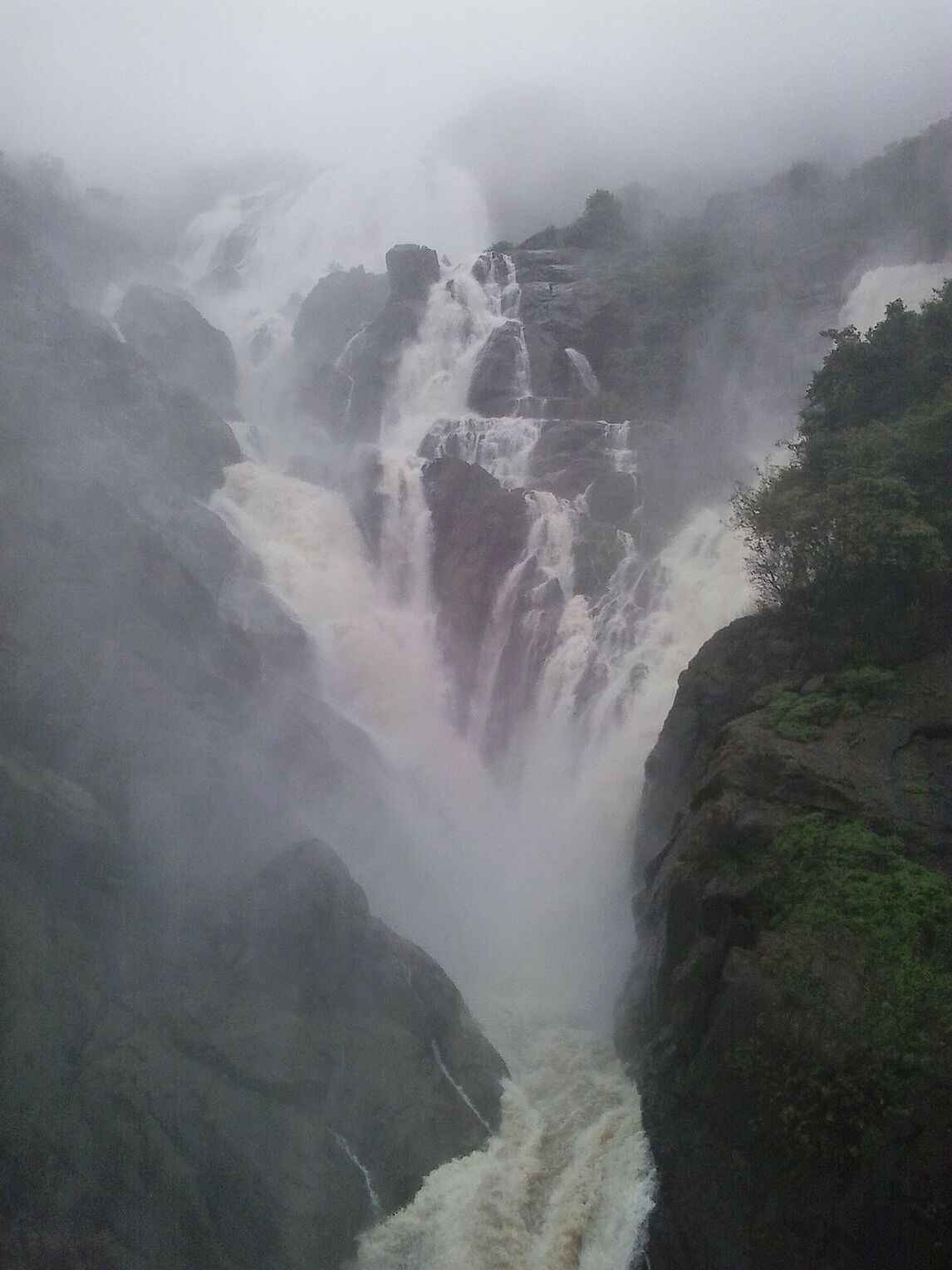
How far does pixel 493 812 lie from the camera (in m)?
28.8

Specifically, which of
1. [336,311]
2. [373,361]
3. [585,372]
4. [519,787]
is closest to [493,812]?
[519,787]

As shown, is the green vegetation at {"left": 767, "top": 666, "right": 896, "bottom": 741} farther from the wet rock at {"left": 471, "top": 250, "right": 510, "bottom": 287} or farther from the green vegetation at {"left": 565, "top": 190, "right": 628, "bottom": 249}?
the green vegetation at {"left": 565, "top": 190, "right": 628, "bottom": 249}

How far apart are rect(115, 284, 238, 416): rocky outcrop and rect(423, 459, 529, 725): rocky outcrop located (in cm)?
1921

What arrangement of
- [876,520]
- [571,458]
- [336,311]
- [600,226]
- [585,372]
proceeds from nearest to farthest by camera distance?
[876,520], [571,458], [585,372], [600,226], [336,311]

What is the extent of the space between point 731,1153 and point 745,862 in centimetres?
437

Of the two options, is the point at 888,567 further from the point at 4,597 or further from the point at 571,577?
the point at 4,597

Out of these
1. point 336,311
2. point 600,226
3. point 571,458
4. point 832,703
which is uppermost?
point 600,226

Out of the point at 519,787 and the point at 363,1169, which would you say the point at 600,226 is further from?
the point at 363,1169

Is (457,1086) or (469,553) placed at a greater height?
(469,553)

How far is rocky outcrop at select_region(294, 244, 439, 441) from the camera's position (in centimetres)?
4731

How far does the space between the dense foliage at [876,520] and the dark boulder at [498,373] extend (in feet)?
73.7

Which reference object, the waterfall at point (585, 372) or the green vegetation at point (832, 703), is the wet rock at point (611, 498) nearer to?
the waterfall at point (585, 372)

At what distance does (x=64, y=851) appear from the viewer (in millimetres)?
16812

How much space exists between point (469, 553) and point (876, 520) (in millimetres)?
18325
